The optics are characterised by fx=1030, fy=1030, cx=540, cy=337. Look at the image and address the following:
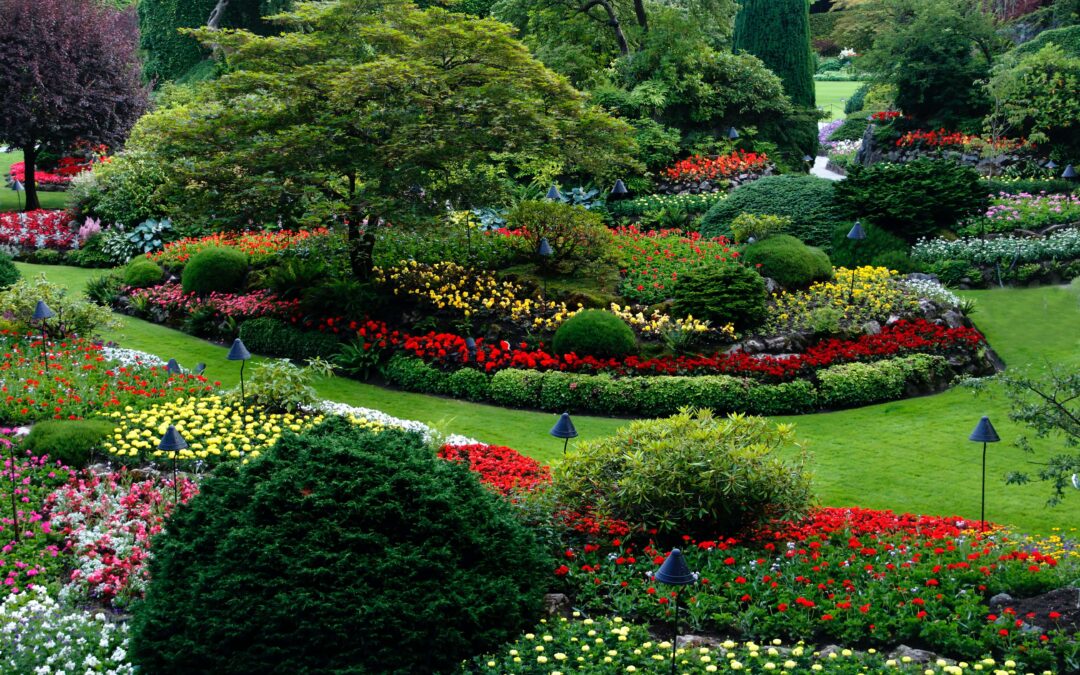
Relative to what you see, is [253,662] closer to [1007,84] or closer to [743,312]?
[743,312]

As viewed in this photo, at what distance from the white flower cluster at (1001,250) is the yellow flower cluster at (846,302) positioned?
2.14m

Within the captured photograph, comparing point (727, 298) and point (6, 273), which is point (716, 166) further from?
point (6, 273)

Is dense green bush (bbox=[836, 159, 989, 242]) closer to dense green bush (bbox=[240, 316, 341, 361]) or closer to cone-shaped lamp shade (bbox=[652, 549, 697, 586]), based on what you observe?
dense green bush (bbox=[240, 316, 341, 361])

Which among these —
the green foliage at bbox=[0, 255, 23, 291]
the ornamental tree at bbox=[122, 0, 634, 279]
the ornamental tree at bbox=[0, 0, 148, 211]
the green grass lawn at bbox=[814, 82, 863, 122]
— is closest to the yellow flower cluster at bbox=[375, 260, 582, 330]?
the ornamental tree at bbox=[122, 0, 634, 279]

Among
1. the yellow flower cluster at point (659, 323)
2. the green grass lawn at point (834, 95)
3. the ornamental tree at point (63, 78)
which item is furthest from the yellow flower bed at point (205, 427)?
the green grass lawn at point (834, 95)

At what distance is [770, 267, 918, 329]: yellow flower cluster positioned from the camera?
15602mm

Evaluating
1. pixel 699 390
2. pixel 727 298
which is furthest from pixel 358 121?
pixel 699 390

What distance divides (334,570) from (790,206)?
48.7ft

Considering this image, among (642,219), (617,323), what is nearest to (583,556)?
(617,323)

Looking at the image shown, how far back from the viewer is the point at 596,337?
48.7 feet

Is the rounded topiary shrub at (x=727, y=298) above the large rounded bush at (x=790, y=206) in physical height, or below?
below

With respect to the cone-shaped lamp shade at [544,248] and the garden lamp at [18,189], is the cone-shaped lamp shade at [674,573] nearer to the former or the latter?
the cone-shaped lamp shade at [544,248]

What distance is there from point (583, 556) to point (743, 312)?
7402 mm

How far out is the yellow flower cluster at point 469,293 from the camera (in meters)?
16.0
